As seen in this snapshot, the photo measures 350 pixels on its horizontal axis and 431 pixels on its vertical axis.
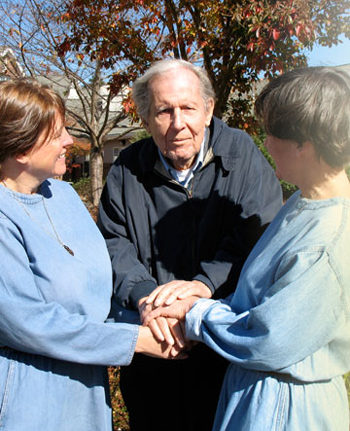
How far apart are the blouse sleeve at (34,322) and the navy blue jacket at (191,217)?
1.30 feet

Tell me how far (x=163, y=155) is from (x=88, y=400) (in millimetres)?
1279

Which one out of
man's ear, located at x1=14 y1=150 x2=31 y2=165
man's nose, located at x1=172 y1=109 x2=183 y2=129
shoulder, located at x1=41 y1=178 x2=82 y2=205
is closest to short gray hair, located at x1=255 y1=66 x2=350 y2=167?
man's nose, located at x1=172 y1=109 x2=183 y2=129

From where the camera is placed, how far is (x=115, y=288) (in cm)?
220

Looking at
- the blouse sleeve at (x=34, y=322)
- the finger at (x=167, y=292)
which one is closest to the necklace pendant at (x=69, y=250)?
the blouse sleeve at (x=34, y=322)

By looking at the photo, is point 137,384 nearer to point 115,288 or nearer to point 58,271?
point 115,288

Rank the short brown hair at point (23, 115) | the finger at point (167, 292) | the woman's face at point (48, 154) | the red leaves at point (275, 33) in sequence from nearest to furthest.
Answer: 1. the short brown hair at point (23, 115)
2. the woman's face at point (48, 154)
3. the finger at point (167, 292)
4. the red leaves at point (275, 33)

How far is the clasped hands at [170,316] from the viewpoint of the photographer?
75.7 inches

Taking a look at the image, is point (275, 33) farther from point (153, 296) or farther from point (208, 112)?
point (153, 296)

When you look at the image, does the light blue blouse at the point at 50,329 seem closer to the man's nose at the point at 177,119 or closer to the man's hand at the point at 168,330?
the man's hand at the point at 168,330

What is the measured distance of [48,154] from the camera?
191 centimetres

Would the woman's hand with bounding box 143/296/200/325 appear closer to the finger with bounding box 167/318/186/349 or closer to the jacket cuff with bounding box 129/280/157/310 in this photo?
the finger with bounding box 167/318/186/349

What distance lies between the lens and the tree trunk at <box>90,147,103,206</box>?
11961 millimetres

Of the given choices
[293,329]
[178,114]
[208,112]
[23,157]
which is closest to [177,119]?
[178,114]

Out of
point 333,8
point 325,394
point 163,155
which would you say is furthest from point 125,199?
point 333,8
